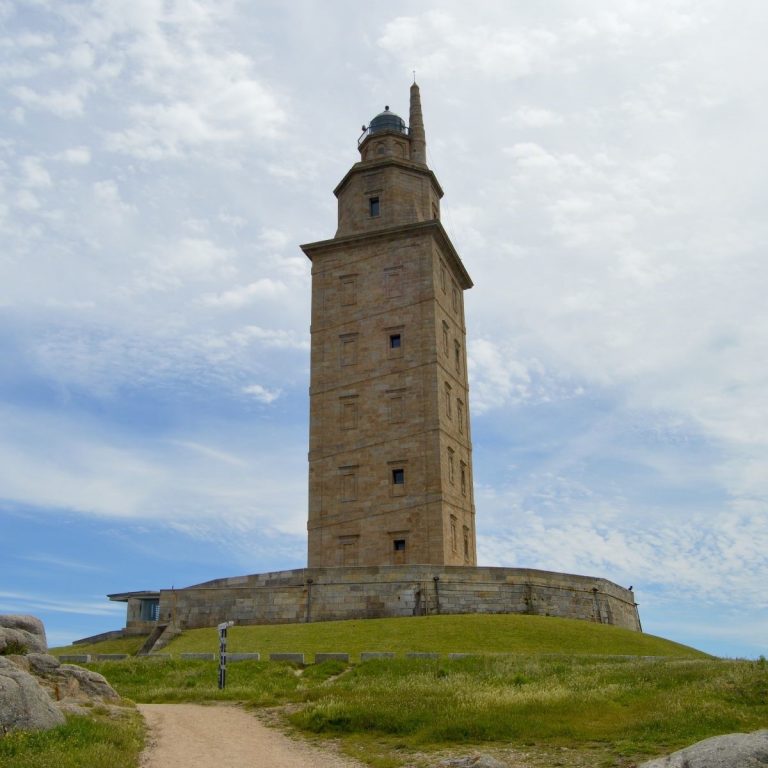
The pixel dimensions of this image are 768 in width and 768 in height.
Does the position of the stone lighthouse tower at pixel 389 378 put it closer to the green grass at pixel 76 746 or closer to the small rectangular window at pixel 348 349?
the small rectangular window at pixel 348 349

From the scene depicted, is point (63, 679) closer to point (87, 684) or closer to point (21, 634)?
point (87, 684)

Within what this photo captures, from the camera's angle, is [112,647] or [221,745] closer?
[221,745]

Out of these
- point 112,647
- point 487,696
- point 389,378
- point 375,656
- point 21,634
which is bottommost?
point 487,696

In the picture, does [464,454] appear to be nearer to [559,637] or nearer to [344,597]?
[344,597]

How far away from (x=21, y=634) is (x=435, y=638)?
14843 millimetres

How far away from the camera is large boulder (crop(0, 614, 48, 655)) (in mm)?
15664

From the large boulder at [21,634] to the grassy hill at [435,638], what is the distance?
10.3m

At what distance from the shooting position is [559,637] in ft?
94.8

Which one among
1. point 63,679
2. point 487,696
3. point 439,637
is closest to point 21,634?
point 63,679

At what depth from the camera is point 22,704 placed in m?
12.2

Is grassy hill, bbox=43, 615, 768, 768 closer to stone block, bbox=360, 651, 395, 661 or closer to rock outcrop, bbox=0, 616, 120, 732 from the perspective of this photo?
stone block, bbox=360, 651, 395, 661

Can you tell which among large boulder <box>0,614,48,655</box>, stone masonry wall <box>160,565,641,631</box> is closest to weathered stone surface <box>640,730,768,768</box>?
large boulder <box>0,614,48,655</box>

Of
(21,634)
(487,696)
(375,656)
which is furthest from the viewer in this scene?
(375,656)

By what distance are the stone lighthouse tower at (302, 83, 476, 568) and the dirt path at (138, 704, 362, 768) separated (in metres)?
24.2
